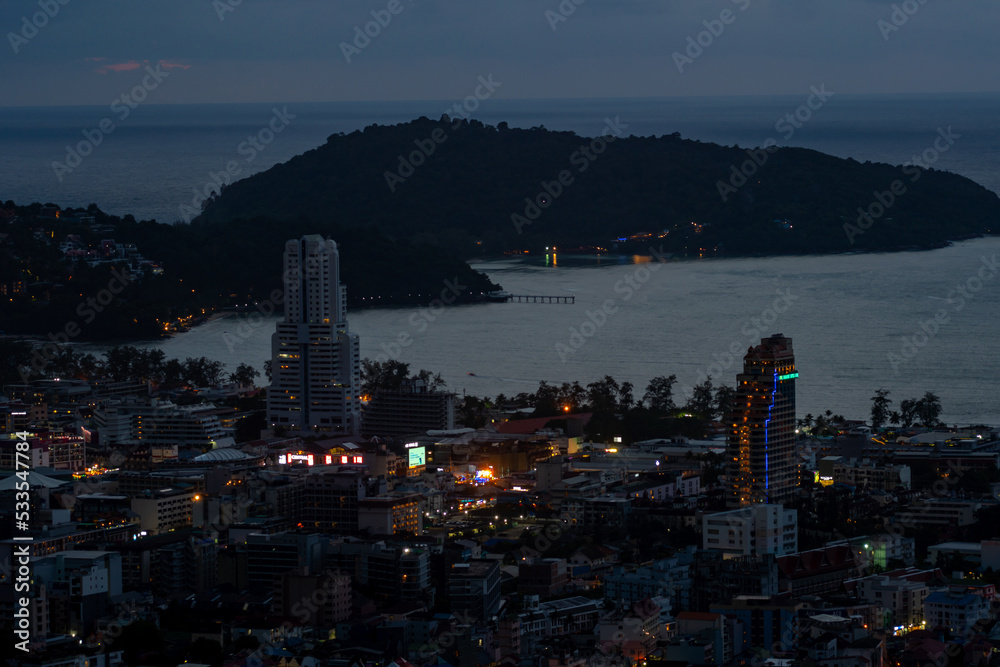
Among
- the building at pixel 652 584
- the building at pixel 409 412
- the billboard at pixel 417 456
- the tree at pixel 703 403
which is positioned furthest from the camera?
the tree at pixel 703 403

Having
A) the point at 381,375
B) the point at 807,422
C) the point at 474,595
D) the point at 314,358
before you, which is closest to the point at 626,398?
the point at 807,422

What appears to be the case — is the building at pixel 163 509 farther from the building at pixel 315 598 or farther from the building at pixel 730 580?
the building at pixel 730 580

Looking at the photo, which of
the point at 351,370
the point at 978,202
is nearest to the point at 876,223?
the point at 978,202

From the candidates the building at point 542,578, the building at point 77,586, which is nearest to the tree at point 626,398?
the building at point 542,578

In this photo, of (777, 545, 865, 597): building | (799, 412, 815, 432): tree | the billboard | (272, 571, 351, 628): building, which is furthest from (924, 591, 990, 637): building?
(799, 412, 815, 432): tree

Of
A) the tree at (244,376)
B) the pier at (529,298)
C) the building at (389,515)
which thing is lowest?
the building at (389,515)

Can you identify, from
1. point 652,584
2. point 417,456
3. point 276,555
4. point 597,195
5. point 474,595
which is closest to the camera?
point 474,595

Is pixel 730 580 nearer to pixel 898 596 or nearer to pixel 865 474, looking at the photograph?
pixel 898 596
